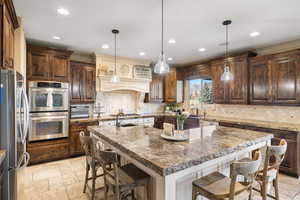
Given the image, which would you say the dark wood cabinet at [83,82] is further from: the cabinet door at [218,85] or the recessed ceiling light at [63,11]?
the cabinet door at [218,85]

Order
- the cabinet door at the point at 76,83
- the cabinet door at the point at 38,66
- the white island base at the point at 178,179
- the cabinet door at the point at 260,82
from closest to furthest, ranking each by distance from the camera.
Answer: the white island base at the point at 178,179 < the cabinet door at the point at 38,66 < the cabinet door at the point at 260,82 < the cabinet door at the point at 76,83

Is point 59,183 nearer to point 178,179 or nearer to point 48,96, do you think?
point 48,96

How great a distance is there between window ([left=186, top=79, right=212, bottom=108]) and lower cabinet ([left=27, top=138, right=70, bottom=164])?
4338mm

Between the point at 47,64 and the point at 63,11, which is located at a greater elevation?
the point at 63,11

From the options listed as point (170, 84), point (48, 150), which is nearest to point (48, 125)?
point (48, 150)

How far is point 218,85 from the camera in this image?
15.5 feet

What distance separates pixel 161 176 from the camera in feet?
4.26

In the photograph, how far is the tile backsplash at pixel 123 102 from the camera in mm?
5125

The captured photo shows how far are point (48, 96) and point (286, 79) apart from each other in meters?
5.29

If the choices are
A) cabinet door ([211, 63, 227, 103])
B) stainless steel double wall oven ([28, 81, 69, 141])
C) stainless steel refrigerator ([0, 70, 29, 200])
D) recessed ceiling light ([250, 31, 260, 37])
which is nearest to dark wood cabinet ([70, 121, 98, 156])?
stainless steel double wall oven ([28, 81, 69, 141])

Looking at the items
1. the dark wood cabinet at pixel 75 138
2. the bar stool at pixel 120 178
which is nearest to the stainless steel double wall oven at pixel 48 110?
the dark wood cabinet at pixel 75 138

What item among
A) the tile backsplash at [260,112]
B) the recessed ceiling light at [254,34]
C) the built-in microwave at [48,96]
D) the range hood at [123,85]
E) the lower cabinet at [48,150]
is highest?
the recessed ceiling light at [254,34]

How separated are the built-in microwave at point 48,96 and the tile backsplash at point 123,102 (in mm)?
1124

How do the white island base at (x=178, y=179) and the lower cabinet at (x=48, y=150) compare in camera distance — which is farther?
the lower cabinet at (x=48, y=150)
